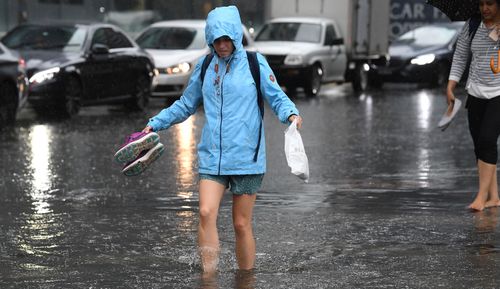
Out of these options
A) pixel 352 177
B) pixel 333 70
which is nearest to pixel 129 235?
pixel 352 177

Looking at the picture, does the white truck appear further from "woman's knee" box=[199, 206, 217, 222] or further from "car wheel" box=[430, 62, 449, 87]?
"woman's knee" box=[199, 206, 217, 222]

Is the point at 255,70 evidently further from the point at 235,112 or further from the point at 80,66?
the point at 80,66

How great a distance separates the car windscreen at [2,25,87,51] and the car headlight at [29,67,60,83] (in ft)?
3.62

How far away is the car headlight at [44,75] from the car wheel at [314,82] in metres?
8.74

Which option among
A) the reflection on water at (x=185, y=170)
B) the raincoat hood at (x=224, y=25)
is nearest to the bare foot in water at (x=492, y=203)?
the reflection on water at (x=185, y=170)

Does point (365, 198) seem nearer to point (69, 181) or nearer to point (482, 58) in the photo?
point (482, 58)

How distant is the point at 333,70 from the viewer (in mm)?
30031

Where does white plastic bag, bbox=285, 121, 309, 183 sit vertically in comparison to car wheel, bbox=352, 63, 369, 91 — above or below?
above

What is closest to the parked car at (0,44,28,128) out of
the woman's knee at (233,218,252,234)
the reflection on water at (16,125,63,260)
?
the reflection on water at (16,125,63,260)

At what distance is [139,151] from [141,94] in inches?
622

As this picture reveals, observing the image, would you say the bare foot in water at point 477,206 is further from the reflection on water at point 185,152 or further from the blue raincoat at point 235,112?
Answer: the blue raincoat at point 235,112

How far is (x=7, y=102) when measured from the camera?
18.7 metres

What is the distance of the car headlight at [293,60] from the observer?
2797 centimetres

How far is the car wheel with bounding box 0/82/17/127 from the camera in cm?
1855
